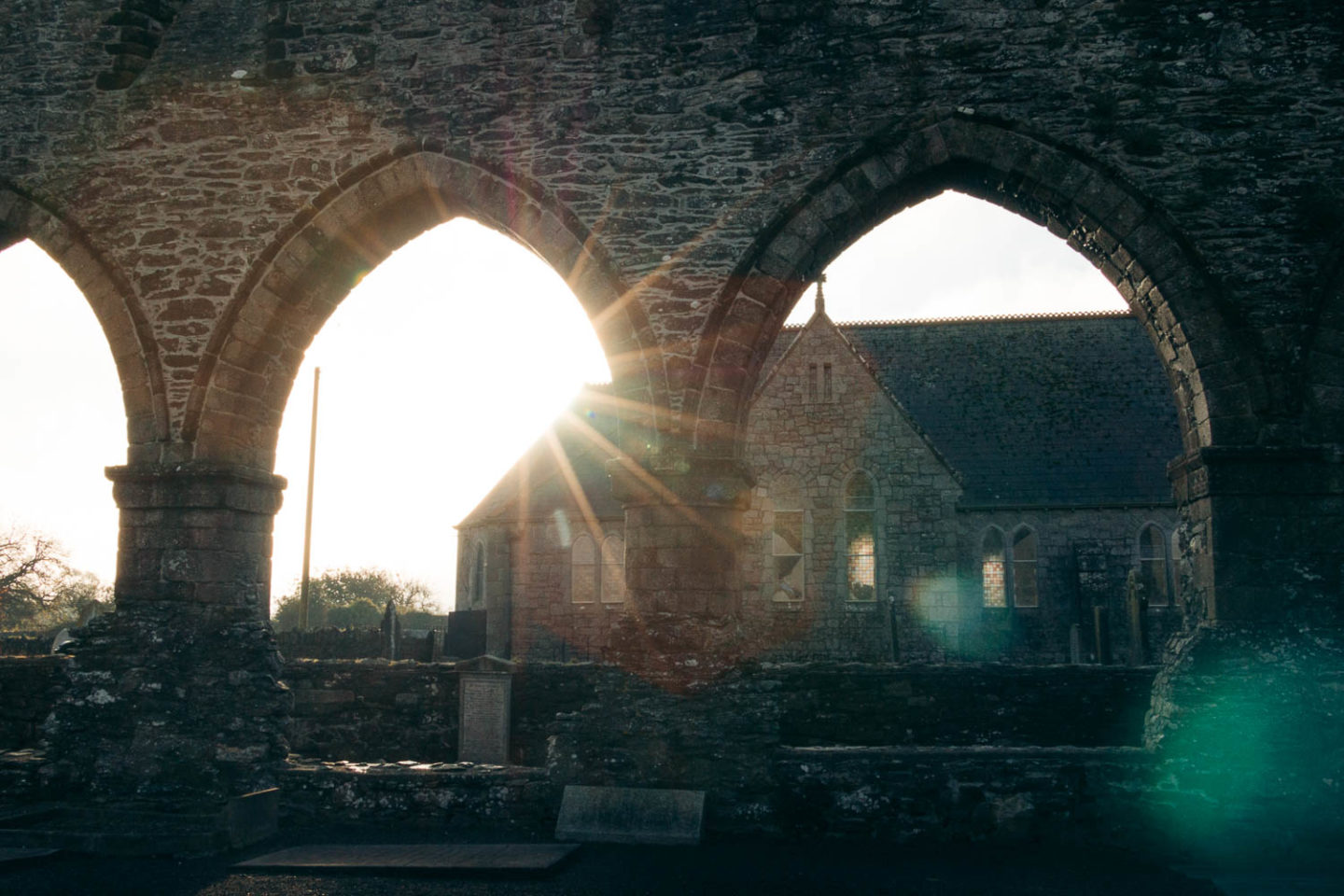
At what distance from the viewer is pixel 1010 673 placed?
8.54m

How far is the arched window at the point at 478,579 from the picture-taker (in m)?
20.2

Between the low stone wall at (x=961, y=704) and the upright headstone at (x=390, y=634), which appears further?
the upright headstone at (x=390, y=634)

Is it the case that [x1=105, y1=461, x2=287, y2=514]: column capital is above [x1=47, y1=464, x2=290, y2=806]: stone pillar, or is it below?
above

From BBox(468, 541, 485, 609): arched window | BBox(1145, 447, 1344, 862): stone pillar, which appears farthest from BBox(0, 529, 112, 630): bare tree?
BBox(1145, 447, 1344, 862): stone pillar

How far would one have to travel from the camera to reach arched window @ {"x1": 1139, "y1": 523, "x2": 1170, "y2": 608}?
17.3m

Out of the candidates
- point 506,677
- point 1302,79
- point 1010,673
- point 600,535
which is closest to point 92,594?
point 600,535

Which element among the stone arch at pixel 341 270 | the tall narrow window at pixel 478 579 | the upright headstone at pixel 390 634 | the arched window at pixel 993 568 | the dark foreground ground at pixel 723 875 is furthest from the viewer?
the tall narrow window at pixel 478 579

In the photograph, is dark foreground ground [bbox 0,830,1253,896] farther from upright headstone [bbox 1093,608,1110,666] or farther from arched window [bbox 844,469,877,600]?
arched window [bbox 844,469,877,600]

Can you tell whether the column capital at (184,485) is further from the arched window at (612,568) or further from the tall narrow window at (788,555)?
the arched window at (612,568)

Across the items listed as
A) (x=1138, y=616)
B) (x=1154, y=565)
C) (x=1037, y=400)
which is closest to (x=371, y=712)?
(x=1138, y=616)

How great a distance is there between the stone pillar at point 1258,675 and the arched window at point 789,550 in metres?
10.5

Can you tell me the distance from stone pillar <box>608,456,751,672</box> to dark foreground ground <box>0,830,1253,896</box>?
3.61 feet

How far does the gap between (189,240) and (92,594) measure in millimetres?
38227

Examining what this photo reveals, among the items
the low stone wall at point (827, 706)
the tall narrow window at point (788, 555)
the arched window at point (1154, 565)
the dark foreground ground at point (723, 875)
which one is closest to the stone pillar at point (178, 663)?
the dark foreground ground at point (723, 875)
